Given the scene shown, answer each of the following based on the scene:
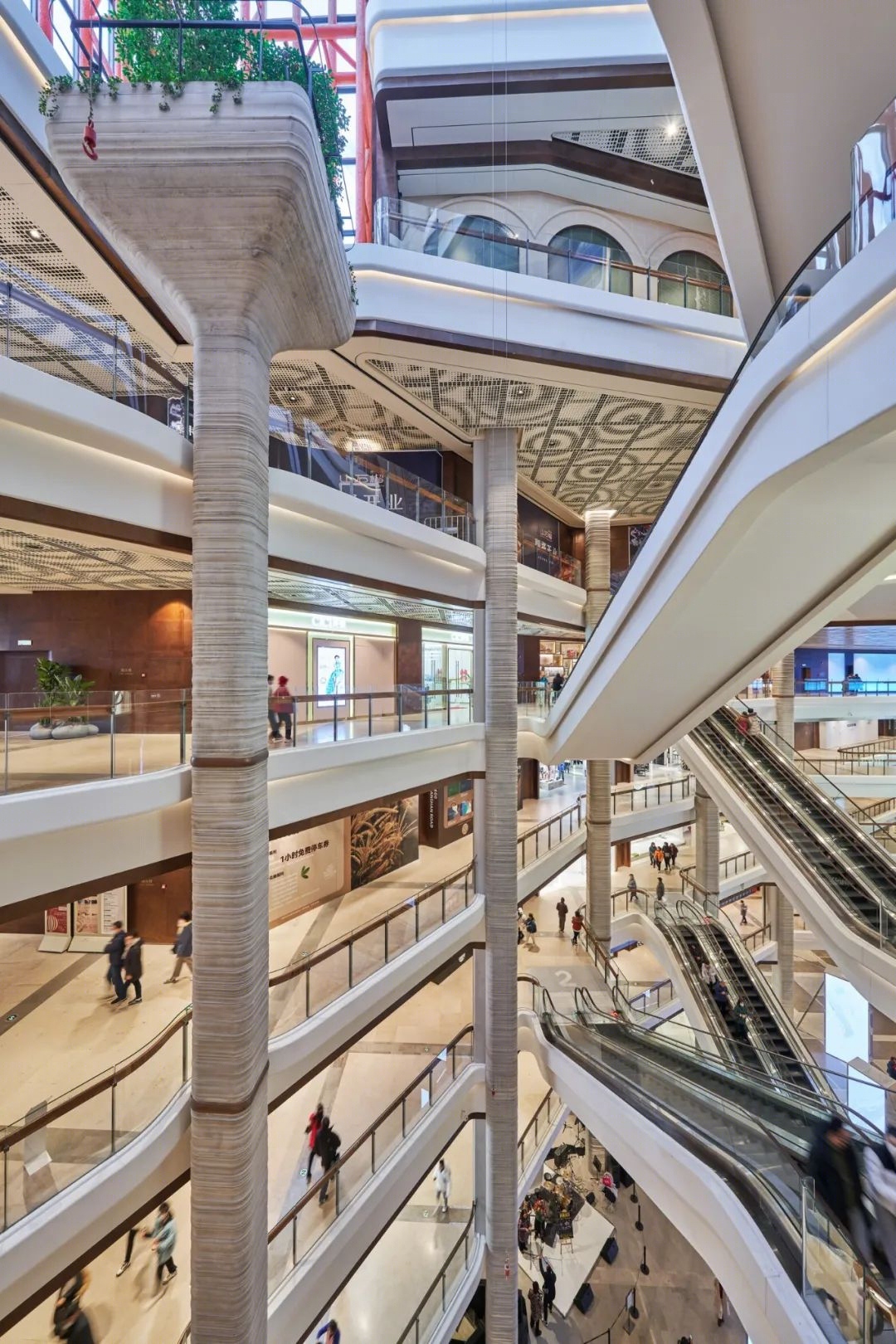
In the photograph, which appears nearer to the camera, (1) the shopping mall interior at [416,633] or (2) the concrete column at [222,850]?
(1) the shopping mall interior at [416,633]

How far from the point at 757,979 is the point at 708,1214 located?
731 cm

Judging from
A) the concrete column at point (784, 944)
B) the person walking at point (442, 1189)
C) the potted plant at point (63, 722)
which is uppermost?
the potted plant at point (63, 722)

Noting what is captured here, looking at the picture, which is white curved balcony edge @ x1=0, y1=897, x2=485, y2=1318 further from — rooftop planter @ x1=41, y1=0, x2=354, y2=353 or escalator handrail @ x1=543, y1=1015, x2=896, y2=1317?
rooftop planter @ x1=41, y1=0, x2=354, y2=353

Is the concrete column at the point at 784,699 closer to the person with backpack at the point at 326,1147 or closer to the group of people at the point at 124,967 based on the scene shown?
the person with backpack at the point at 326,1147

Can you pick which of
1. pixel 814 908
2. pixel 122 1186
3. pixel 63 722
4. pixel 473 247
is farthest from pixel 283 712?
pixel 814 908

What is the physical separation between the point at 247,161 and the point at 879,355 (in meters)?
3.96

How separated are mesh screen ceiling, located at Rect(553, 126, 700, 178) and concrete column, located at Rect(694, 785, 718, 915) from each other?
12495 mm

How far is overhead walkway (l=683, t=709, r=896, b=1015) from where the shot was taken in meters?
8.25

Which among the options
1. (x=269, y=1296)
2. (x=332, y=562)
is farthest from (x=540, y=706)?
(x=269, y=1296)

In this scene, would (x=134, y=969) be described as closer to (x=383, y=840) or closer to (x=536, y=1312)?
(x=383, y=840)

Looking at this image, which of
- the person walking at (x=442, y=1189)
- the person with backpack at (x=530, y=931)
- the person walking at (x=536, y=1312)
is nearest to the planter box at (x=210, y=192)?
the person walking at (x=442, y=1189)

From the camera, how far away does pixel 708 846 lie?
15.7 meters

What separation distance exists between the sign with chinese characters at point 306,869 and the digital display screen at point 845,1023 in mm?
13979

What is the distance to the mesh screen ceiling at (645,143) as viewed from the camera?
9.63 meters
